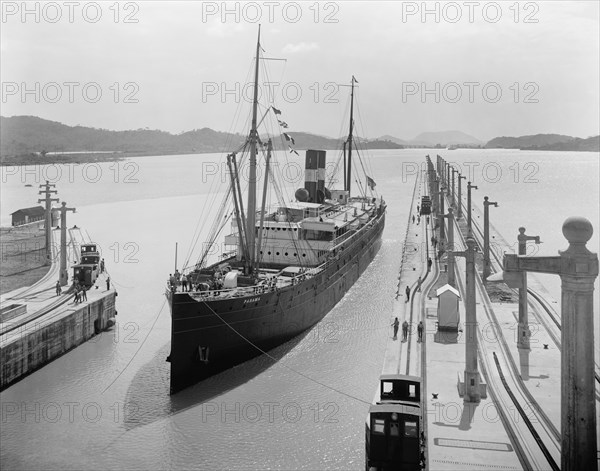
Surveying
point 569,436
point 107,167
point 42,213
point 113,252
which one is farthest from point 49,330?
point 107,167

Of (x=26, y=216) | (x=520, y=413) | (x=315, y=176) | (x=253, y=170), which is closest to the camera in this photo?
(x=520, y=413)

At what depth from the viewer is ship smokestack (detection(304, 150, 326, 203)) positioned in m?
45.0

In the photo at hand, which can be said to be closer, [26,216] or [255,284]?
[255,284]

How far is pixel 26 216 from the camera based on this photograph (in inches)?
2062

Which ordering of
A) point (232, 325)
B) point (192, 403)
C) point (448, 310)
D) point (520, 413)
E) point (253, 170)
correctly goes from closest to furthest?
point (520, 413)
point (192, 403)
point (232, 325)
point (448, 310)
point (253, 170)

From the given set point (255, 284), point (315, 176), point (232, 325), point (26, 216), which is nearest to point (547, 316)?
point (255, 284)

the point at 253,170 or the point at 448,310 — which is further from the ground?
the point at 253,170

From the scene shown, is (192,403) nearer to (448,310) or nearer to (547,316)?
(448,310)

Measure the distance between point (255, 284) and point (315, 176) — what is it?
2340 cm

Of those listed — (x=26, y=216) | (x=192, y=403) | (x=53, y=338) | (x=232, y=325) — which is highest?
(x=26, y=216)

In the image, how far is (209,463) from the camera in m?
15.4

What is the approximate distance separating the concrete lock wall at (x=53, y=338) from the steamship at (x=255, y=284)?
151 inches

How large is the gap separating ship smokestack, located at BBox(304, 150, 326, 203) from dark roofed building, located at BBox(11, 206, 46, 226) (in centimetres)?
2406

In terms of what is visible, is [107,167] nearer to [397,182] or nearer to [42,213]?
[397,182]
